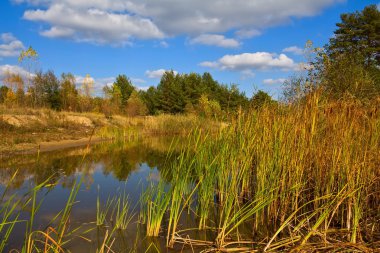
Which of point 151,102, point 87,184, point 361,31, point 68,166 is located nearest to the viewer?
point 87,184

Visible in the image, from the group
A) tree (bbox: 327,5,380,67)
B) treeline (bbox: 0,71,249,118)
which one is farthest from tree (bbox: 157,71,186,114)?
tree (bbox: 327,5,380,67)

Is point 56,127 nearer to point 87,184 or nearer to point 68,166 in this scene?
point 68,166

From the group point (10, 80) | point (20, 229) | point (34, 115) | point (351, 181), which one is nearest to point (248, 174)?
point (351, 181)

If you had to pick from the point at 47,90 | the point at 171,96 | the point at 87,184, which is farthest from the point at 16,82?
the point at 87,184

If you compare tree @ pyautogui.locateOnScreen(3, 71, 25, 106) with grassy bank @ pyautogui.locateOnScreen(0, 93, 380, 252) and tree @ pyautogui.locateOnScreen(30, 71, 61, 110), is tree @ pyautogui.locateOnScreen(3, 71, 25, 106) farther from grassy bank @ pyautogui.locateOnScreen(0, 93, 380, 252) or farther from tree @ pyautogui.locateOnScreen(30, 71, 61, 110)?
grassy bank @ pyautogui.locateOnScreen(0, 93, 380, 252)

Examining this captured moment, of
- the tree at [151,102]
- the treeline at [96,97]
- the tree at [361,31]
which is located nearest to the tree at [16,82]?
the treeline at [96,97]

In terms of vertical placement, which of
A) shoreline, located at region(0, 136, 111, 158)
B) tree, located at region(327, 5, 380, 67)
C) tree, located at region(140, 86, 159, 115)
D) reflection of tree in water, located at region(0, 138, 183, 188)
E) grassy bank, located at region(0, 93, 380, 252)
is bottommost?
reflection of tree in water, located at region(0, 138, 183, 188)

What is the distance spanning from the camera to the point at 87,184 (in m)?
6.57

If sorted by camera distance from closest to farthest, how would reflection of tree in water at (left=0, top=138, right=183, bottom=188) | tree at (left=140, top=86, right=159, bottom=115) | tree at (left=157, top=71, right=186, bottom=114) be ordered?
reflection of tree in water at (left=0, top=138, right=183, bottom=188), tree at (left=157, top=71, right=186, bottom=114), tree at (left=140, top=86, right=159, bottom=115)

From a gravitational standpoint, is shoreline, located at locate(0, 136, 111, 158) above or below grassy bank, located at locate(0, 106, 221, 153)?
below

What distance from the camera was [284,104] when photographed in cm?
466

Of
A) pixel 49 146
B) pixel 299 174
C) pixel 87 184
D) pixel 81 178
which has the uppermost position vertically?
pixel 81 178

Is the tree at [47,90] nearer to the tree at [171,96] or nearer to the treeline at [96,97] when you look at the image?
the treeline at [96,97]

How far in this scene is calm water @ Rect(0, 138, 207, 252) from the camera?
338 centimetres
